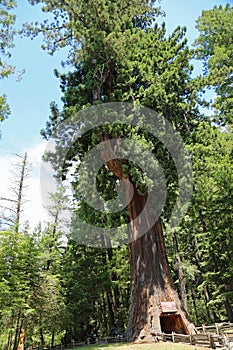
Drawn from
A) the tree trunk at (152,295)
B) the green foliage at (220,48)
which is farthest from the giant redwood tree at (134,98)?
the green foliage at (220,48)

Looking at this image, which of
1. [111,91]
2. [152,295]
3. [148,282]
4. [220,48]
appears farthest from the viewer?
[220,48]

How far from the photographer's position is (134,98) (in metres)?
11.6

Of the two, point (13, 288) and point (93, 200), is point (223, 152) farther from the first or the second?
point (13, 288)

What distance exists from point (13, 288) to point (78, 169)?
17.5 feet

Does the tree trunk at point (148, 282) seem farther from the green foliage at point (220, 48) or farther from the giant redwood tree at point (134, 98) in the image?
the green foliage at point (220, 48)

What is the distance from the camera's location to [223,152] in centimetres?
1440

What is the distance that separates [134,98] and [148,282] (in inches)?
263

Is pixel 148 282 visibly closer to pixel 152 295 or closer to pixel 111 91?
pixel 152 295

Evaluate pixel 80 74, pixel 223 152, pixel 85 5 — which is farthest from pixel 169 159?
pixel 85 5

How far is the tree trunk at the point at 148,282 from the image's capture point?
33.3ft

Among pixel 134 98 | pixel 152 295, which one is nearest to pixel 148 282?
pixel 152 295

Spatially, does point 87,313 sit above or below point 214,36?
below

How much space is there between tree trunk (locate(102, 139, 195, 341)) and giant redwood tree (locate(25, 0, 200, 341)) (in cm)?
3

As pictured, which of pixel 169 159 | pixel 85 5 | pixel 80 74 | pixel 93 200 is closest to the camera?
pixel 169 159
